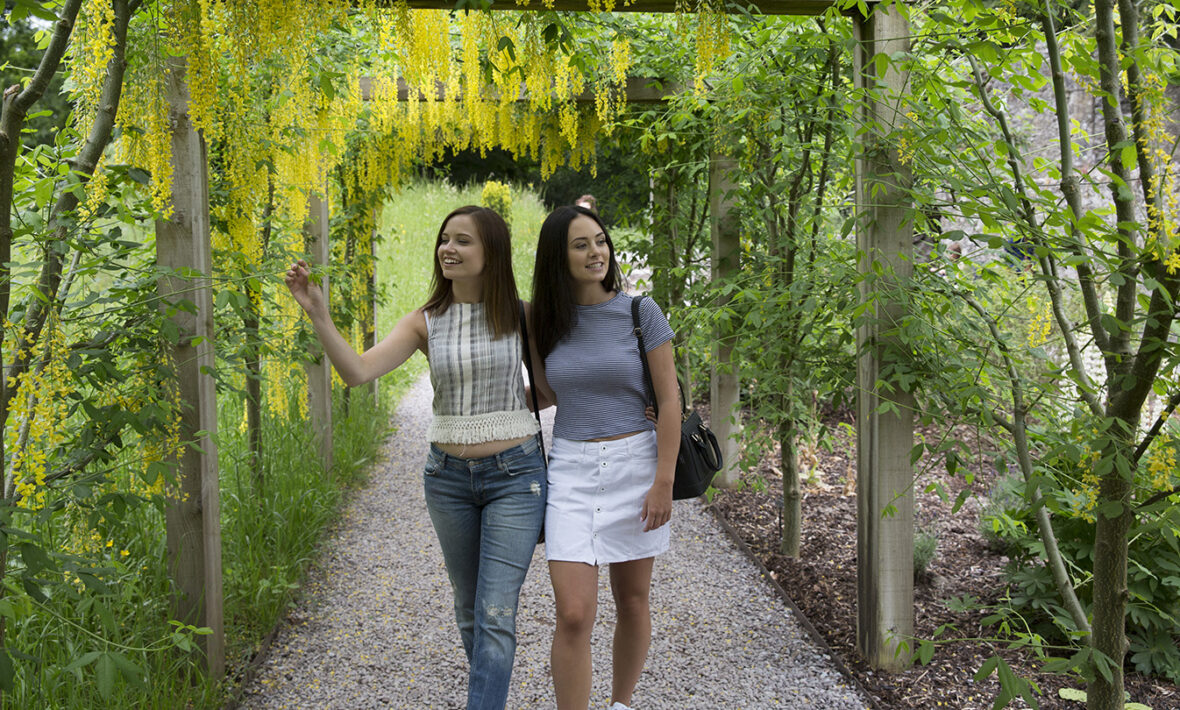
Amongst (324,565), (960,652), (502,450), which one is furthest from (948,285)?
(324,565)

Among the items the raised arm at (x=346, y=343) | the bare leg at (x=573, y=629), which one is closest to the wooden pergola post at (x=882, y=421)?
the bare leg at (x=573, y=629)

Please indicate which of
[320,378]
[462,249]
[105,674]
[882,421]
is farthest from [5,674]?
[320,378]

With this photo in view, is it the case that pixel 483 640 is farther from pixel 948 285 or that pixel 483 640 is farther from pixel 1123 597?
pixel 948 285

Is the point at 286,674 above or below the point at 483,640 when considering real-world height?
below

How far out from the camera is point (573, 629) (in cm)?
195

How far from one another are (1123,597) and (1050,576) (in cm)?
123

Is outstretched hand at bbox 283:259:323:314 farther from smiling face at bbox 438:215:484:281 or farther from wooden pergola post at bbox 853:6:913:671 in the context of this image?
wooden pergola post at bbox 853:6:913:671

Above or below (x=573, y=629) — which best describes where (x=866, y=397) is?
above

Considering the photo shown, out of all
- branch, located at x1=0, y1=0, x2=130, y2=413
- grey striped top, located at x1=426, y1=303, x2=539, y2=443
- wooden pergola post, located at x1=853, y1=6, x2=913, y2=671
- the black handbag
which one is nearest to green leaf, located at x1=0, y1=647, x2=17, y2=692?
branch, located at x1=0, y1=0, x2=130, y2=413

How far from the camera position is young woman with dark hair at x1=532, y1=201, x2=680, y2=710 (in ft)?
6.47

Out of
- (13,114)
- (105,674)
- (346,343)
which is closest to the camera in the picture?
(105,674)

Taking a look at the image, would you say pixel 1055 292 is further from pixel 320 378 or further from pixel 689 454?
pixel 320 378

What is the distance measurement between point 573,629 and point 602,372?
0.60m

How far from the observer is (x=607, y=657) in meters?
2.92
